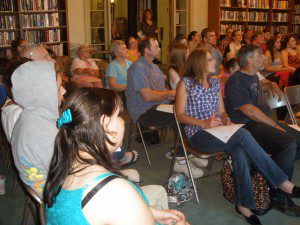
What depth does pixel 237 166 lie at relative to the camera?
2.40 m

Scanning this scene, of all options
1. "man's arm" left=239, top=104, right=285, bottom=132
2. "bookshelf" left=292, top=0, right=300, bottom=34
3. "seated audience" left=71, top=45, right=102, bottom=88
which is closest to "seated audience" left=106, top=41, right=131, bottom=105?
"seated audience" left=71, top=45, right=102, bottom=88

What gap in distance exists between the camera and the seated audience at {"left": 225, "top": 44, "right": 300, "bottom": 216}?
254 cm

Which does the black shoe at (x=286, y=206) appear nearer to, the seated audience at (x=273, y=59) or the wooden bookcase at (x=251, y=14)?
the seated audience at (x=273, y=59)

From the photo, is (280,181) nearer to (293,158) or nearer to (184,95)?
(293,158)

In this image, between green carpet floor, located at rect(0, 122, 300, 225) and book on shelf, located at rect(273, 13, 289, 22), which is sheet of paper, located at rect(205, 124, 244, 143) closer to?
green carpet floor, located at rect(0, 122, 300, 225)

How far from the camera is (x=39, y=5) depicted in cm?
657

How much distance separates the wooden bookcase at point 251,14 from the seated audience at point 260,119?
5.80 metres

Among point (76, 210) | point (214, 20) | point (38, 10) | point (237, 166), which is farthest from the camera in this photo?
point (214, 20)

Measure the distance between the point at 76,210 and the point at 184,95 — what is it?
5.85ft

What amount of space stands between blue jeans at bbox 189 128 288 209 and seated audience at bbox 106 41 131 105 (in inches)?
77.3

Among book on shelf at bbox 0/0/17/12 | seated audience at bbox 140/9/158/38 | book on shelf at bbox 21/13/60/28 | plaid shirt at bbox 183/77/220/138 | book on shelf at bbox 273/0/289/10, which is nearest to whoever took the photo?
plaid shirt at bbox 183/77/220/138

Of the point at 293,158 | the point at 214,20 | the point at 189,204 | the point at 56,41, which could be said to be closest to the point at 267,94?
the point at 293,158

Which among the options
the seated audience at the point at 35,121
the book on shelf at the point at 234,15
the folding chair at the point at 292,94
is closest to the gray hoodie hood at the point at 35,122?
the seated audience at the point at 35,121

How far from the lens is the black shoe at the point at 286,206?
8.06 feet
